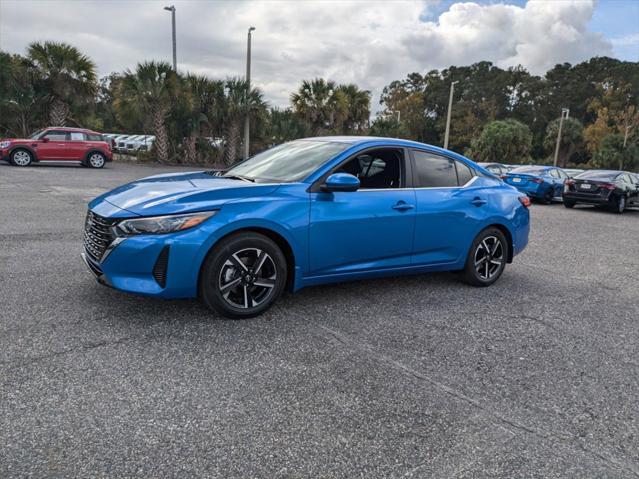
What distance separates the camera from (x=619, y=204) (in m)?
15.4

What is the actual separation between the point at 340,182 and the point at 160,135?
23.5 metres

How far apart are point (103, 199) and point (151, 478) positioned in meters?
2.76

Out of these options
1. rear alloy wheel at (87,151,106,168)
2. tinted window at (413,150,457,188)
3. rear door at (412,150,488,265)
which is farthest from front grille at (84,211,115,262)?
rear alloy wheel at (87,151,106,168)

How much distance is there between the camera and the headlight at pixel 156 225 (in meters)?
3.81

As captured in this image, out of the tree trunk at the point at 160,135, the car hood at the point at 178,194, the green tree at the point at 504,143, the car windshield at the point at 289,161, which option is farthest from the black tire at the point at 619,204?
the green tree at the point at 504,143

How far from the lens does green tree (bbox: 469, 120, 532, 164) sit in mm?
43250

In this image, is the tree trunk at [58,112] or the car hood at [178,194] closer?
the car hood at [178,194]

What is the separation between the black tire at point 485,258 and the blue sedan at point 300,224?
12 millimetres

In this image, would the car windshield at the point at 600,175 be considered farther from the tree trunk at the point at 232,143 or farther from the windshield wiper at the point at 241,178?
the tree trunk at the point at 232,143

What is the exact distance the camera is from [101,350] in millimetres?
3498

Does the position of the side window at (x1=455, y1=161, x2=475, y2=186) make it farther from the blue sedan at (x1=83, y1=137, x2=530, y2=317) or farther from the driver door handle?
the driver door handle

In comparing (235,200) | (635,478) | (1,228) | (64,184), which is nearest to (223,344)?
(235,200)

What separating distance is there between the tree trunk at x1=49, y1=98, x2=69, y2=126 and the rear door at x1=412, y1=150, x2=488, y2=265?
24.0 meters

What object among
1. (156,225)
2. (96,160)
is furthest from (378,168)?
(96,160)
